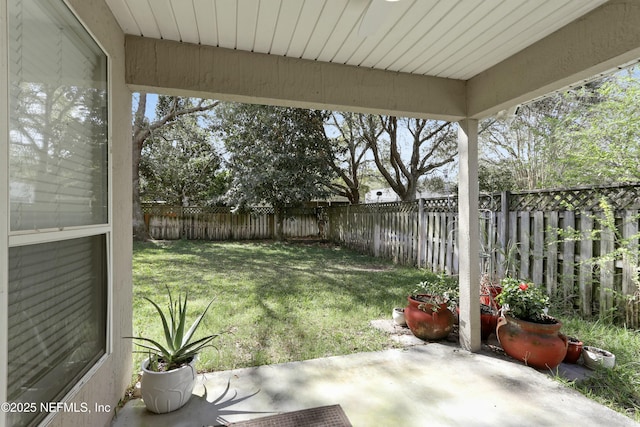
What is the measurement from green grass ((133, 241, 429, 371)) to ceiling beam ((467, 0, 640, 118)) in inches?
98.2

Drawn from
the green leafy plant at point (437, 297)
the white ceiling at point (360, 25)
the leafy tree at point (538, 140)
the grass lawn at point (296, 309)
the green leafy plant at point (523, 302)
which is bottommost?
the grass lawn at point (296, 309)

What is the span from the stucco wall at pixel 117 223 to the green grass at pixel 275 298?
761 mm

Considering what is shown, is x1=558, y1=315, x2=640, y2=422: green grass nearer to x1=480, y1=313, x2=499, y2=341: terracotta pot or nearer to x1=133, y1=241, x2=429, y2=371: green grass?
x1=480, y1=313, x2=499, y2=341: terracotta pot

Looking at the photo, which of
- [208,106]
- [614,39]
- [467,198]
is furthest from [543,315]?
[208,106]

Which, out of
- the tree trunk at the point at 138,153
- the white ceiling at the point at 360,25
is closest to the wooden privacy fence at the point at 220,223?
the tree trunk at the point at 138,153

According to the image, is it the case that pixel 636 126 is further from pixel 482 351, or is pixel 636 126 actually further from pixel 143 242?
pixel 143 242

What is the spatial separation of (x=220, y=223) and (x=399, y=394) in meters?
10.1

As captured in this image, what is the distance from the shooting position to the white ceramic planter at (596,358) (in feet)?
7.78

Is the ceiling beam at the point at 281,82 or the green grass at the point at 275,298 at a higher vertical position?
the ceiling beam at the point at 281,82

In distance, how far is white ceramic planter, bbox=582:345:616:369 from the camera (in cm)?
237

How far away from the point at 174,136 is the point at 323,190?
7.87 metres

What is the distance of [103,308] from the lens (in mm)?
1698

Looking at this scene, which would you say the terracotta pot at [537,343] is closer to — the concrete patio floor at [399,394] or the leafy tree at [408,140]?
the concrete patio floor at [399,394]

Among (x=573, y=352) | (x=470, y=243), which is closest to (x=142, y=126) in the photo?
(x=470, y=243)
